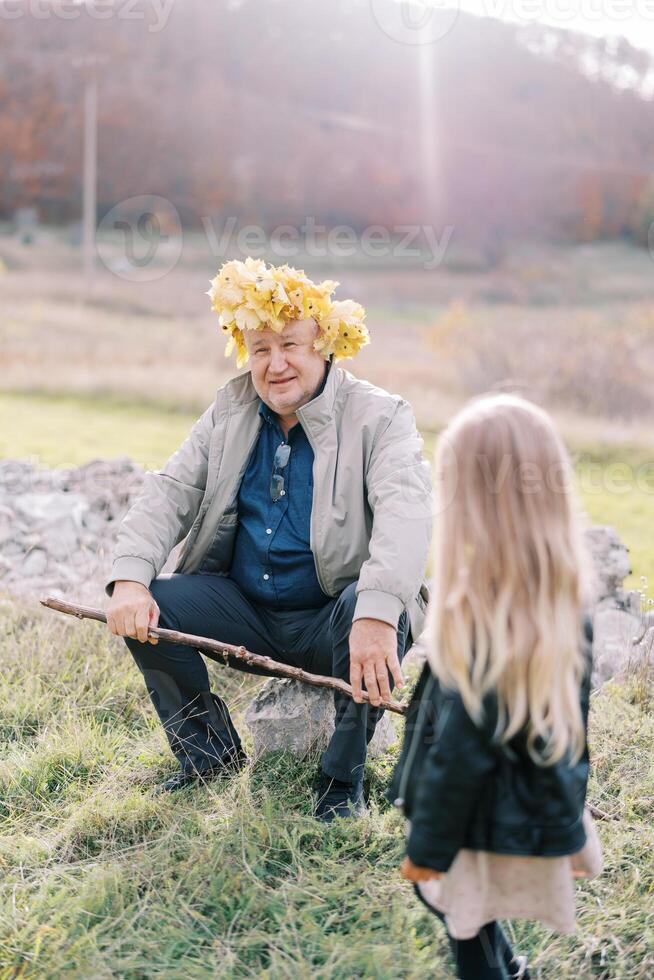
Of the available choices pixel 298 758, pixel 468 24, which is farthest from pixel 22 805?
pixel 468 24

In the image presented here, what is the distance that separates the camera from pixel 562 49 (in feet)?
216

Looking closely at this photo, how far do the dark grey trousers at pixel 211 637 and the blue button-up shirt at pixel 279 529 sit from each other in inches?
2.3

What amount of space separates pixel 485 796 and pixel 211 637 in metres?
1.38

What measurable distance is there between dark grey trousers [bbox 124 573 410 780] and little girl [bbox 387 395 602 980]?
101 centimetres

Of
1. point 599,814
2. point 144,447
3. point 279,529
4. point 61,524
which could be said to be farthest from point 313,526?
point 144,447

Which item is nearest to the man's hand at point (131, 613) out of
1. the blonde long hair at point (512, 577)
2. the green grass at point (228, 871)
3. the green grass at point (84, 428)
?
the green grass at point (228, 871)

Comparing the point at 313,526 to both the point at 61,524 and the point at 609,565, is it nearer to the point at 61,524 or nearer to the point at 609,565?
the point at 609,565

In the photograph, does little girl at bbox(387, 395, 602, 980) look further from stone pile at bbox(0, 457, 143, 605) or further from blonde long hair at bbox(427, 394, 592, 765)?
stone pile at bbox(0, 457, 143, 605)

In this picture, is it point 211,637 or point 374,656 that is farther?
point 211,637

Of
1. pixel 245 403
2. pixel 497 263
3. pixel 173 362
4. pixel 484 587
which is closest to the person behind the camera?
pixel 484 587

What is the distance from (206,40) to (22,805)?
7404 cm

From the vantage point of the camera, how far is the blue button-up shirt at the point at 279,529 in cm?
295

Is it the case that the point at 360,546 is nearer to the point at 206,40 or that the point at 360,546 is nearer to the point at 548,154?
the point at 548,154

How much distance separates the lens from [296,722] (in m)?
2.96
